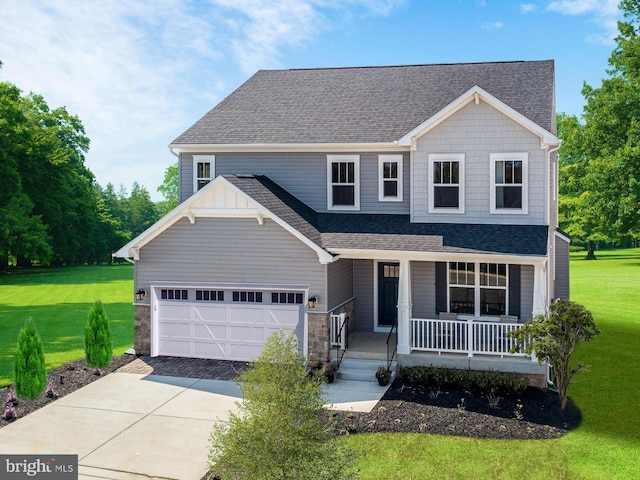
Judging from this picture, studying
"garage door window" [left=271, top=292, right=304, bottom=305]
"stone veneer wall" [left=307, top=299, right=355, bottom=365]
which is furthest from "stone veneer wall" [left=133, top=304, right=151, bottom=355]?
"stone veneer wall" [left=307, top=299, right=355, bottom=365]

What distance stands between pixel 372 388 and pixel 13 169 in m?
40.8

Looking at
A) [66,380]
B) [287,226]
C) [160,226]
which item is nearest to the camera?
[66,380]

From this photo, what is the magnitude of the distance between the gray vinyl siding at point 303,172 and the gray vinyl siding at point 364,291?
5.70 feet

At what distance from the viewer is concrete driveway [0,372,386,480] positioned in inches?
449

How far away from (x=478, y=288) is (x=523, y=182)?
10.6ft

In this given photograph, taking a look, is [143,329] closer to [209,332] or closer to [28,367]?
[209,332]

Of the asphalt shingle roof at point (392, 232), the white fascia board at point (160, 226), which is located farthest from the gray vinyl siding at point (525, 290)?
the white fascia board at point (160, 226)

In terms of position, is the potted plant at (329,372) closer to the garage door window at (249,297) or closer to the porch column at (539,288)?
the garage door window at (249,297)

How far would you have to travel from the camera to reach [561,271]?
78.7ft

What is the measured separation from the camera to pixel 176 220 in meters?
18.0

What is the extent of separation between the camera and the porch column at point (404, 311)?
1708 cm

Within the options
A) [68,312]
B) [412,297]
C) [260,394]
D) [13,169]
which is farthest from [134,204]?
[260,394]

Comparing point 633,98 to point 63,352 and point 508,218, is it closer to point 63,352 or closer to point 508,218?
point 508,218

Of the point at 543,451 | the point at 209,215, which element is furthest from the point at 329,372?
the point at 543,451
